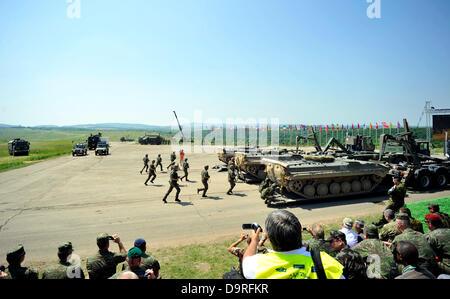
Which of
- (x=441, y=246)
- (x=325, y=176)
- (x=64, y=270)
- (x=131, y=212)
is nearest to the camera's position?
(x=64, y=270)

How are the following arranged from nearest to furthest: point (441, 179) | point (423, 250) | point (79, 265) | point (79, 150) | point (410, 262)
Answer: point (410, 262)
point (79, 265)
point (423, 250)
point (441, 179)
point (79, 150)

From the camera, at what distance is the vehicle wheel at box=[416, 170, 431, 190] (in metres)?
13.1

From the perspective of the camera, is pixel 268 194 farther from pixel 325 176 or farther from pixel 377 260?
pixel 377 260

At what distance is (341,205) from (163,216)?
7.54 meters

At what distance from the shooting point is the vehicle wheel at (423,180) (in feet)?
42.8

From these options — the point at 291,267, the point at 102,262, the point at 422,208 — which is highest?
the point at 291,267

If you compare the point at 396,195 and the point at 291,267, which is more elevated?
the point at 291,267

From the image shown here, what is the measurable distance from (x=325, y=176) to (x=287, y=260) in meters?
10.2

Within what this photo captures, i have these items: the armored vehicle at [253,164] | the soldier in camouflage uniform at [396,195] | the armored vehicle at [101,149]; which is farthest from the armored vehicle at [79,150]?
the soldier in camouflage uniform at [396,195]

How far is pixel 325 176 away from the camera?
448 inches

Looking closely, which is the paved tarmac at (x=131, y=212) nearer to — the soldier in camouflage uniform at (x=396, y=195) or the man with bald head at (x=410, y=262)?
the soldier in camouflage uniform at (x=396, y=195)

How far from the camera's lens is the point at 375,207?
10.6 m

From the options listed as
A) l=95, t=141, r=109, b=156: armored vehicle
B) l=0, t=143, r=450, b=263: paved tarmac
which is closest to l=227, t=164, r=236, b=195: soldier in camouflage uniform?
l=0, t=143, r=450, b=263: paved tarmac

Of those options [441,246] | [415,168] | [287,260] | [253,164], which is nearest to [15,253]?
[287,260]
